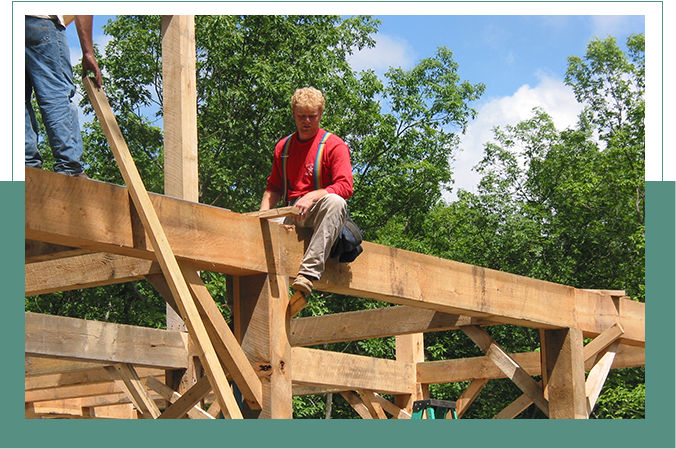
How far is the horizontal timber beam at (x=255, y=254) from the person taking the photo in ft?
10.2

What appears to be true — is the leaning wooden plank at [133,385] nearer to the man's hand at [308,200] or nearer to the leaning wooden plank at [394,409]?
the leaning wooden plank at [394,409]

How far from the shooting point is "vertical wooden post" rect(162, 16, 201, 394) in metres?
5.24

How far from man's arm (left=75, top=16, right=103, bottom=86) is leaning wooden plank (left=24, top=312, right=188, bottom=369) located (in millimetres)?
2939

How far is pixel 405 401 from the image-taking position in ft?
27.1

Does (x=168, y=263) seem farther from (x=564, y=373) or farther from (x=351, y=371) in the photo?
(x=351, y=371)

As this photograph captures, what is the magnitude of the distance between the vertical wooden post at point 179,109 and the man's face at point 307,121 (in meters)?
1.52

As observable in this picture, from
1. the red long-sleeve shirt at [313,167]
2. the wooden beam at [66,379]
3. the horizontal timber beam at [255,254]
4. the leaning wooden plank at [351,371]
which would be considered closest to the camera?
the horizontal timber beam at [255,254]

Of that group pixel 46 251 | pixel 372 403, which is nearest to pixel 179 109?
pixel 46 251

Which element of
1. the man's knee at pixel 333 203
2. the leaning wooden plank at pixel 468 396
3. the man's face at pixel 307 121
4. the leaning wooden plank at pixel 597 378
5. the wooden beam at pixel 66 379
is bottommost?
the leaning wooden plank at pixel 468 396

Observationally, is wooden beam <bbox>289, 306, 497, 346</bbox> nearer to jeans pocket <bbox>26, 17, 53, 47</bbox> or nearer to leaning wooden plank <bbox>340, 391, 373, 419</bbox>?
leaning wooden plank <bbox>340, 391, 373, 419</bbox>

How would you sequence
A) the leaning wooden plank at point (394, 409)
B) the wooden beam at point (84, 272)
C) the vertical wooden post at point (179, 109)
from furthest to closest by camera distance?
the leaning wooden plank at point (394, 409) → the vertical wooden post at point (179, 109) → the wooden beam at point (84, 272)
